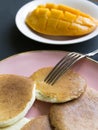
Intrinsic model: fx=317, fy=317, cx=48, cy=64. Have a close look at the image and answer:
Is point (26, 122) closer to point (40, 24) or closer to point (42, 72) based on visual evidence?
point (42, 72)

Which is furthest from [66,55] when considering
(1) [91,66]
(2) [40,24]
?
(2) [40,24]

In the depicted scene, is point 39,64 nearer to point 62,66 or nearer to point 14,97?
point 62,66

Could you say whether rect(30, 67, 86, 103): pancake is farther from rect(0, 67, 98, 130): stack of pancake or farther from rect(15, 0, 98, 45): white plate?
rect(15, 0, 98, 45): white plate

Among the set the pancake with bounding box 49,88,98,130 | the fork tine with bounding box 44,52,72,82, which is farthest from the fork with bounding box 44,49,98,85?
the pancake with bounding box 49,88,98,130

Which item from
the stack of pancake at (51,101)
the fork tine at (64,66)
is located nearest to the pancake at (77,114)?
A: the stack of pancake at (51,101)

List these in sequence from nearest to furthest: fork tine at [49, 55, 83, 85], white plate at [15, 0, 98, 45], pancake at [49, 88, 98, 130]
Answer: pancake at [49, 88, 98, 130]
fork tine at [49, 55, 83, 85]
white plate at [15, 0, 98, 45]

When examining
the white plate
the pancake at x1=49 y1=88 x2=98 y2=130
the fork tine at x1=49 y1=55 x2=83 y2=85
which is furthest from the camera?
the white plate

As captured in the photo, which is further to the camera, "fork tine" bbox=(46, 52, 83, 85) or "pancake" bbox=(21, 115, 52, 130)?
"fork tine" bbox=(46, 52, 83, 85)
